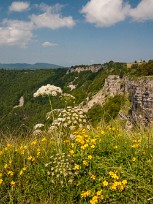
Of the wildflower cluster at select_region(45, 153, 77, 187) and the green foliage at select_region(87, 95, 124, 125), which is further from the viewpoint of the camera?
the green foliage at select_region(87, 95, 124, 125)

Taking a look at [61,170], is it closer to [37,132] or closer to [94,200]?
[94,200]

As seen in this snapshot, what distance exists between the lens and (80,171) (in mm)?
5566

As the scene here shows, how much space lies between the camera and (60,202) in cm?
519

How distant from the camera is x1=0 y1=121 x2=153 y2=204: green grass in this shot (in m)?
5.12

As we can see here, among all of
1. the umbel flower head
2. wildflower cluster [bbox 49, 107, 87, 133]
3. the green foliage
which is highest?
the umbel flower head

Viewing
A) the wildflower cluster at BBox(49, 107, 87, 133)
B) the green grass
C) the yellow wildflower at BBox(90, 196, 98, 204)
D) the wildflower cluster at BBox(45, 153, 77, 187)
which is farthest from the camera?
the wildflower cluster at BBox(49, 107, 87, 133)

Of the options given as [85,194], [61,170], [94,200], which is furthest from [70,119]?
[94,200]

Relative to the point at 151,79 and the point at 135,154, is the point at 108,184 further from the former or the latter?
the point at 151,79

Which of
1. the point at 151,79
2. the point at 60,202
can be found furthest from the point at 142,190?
the point at 151,79

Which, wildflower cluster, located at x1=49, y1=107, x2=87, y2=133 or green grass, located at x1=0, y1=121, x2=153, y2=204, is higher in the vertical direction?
wildflower cluster, located at x1=49, y1=107, x2=87, y2=133

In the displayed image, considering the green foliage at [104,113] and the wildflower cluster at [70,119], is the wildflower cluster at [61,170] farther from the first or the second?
the green foliage at [104,113]

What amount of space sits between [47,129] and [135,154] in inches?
108

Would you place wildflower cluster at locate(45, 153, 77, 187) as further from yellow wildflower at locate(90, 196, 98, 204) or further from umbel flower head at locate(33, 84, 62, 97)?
Answer: umbel flower head at locate(33, 84, 62, 97)

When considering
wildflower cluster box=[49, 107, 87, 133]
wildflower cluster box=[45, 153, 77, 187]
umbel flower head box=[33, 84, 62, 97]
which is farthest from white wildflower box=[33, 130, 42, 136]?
wildflower cluster box=[45, 153, 77, 187]
